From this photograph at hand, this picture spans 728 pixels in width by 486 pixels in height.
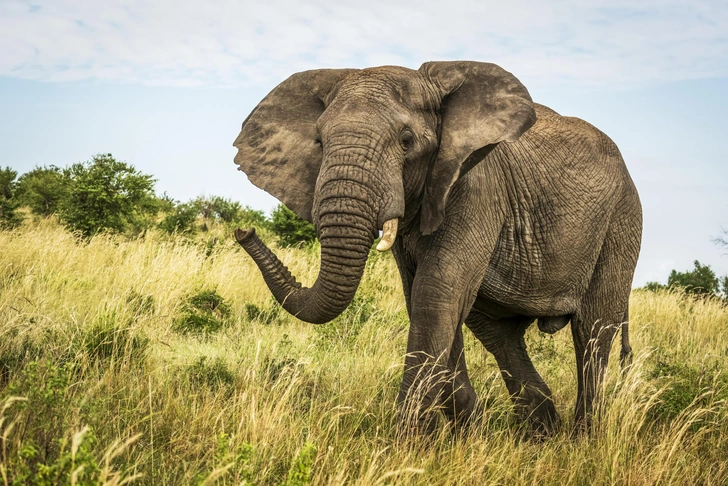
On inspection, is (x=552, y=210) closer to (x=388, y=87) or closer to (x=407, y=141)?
(x=407, y=141)

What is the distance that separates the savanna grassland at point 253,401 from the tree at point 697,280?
8.59m

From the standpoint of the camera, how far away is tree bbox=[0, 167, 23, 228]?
17.7 m

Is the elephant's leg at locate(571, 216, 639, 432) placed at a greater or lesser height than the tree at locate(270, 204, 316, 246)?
lesser

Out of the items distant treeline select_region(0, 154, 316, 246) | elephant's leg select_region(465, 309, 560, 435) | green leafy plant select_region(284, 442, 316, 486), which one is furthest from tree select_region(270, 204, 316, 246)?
green leafy plant select_region(284, 442, 316, 486)

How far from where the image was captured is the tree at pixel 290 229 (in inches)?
720

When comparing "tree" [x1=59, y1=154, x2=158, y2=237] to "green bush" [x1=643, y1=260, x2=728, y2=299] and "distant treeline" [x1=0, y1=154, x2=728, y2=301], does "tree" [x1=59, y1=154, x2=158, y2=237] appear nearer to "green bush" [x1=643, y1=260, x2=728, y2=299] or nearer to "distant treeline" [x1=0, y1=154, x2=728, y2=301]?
"distant treeline" [x1=0, y1=154, x2=728, y2=301]

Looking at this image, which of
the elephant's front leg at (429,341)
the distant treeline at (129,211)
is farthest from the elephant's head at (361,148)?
the distant treeline at (129,211)

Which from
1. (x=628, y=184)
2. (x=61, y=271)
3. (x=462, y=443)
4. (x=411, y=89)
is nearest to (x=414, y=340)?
(x=462, y=443)

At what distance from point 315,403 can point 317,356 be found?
7.26 ft

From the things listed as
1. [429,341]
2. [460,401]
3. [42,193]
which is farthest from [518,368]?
[42,193]

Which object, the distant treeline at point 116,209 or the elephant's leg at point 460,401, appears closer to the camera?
the elephant's leg at point 460,401

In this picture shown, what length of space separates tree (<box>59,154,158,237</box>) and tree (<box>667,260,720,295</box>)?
12184 millimetres

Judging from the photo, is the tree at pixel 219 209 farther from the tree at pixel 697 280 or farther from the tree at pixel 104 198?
the tree at pixel 697 280

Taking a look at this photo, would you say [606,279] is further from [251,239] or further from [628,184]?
[251,239]
